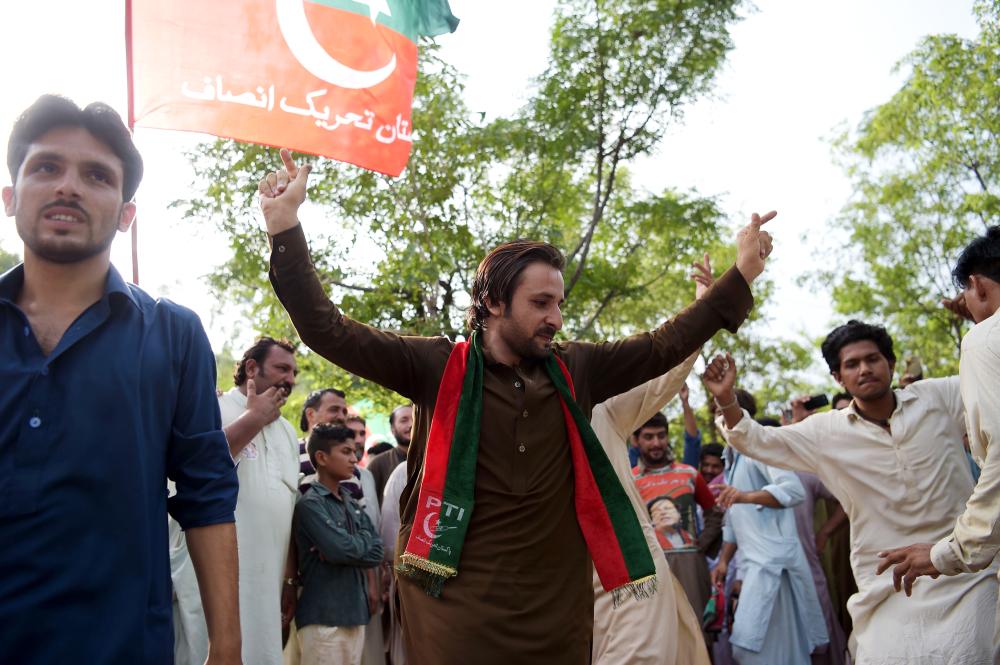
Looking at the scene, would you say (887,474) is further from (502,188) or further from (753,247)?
(502,188)

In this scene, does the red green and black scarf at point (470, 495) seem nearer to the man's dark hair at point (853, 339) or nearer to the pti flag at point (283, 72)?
the man's dark hair at point (853, 339)

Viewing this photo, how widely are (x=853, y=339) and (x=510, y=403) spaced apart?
8.59 ft

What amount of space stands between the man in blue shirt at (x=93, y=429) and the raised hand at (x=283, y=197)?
49cm

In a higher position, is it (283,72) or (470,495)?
(283,72)

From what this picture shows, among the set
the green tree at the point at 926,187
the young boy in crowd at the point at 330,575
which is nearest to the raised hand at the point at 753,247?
the young boy in crowd at the point at 330,575

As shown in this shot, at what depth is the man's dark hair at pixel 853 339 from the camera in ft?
17.2

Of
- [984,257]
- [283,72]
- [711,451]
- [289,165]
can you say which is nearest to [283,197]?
[289,165]

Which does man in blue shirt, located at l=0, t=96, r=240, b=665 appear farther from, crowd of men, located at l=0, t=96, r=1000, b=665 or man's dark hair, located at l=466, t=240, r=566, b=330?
man's dark hair, located at l=466, t=240, r=566, b=330

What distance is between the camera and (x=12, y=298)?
2484 millimetres

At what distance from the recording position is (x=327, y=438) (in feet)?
21.5

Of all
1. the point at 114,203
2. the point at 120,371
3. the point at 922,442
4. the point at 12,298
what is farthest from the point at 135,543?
the point at 922,442

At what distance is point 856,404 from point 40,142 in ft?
13.9

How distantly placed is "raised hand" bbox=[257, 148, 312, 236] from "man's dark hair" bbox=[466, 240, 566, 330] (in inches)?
30.7

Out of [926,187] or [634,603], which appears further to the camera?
[926,187]
